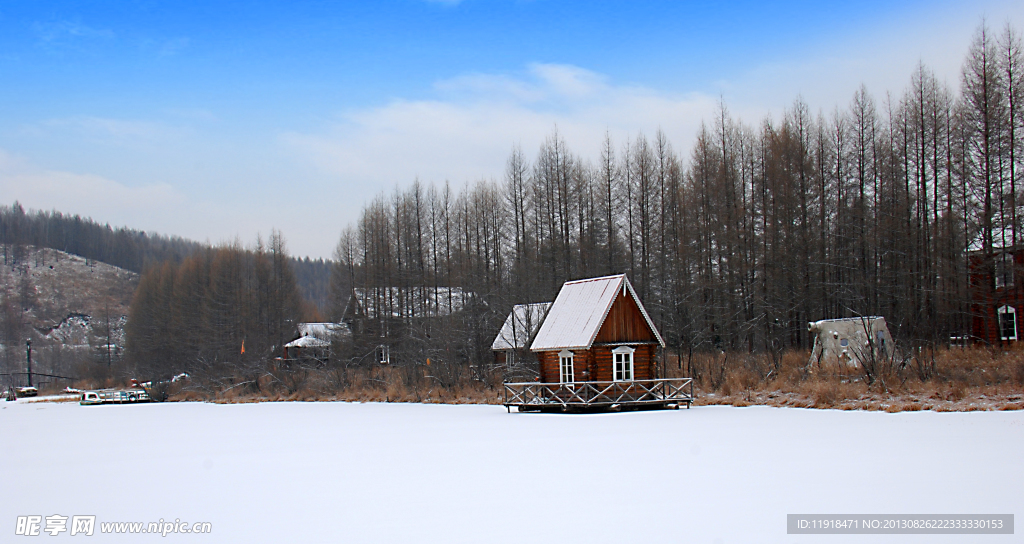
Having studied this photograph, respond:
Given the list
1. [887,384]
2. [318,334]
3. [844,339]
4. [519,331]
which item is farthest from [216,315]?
[887,384]

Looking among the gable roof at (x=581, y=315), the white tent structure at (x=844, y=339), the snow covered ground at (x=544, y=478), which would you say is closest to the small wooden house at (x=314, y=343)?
the gable roof at (x=581, y=315)

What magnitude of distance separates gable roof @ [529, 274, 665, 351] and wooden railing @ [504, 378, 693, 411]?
5.62ft

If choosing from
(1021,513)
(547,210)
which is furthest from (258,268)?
(1021,513)

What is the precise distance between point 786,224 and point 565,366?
19551 mm

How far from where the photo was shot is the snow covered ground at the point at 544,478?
948cm

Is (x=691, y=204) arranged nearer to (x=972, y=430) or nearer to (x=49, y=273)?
(x=972, y=430)

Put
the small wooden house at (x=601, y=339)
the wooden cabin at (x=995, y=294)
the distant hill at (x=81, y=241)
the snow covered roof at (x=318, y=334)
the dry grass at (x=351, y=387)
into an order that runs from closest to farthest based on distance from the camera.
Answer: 1. the small wooden house at (x=601, y=339)
2. the wooden cabin at (x=995, y=294)
3. the dry grass at (x=351, y=387)
4. the snow covered roof at (x=318, y=334)
5. the distant hill at (x=81, y=241)

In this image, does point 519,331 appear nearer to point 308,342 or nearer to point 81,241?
point 308,342

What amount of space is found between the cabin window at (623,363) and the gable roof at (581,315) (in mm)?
1431

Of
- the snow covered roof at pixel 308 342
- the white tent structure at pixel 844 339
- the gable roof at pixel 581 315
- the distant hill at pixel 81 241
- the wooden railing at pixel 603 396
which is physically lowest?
the wooden railing at pixel 603 396

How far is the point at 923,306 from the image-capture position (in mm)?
35562

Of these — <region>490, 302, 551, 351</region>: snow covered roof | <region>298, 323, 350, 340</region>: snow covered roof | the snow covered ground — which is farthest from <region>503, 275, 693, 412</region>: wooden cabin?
<region>298, 323, 350, 340</region>: snow covered roof

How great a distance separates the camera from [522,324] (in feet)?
151

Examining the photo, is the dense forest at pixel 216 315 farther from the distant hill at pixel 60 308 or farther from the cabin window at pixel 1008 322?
the cabin window at pixel 1008 322
